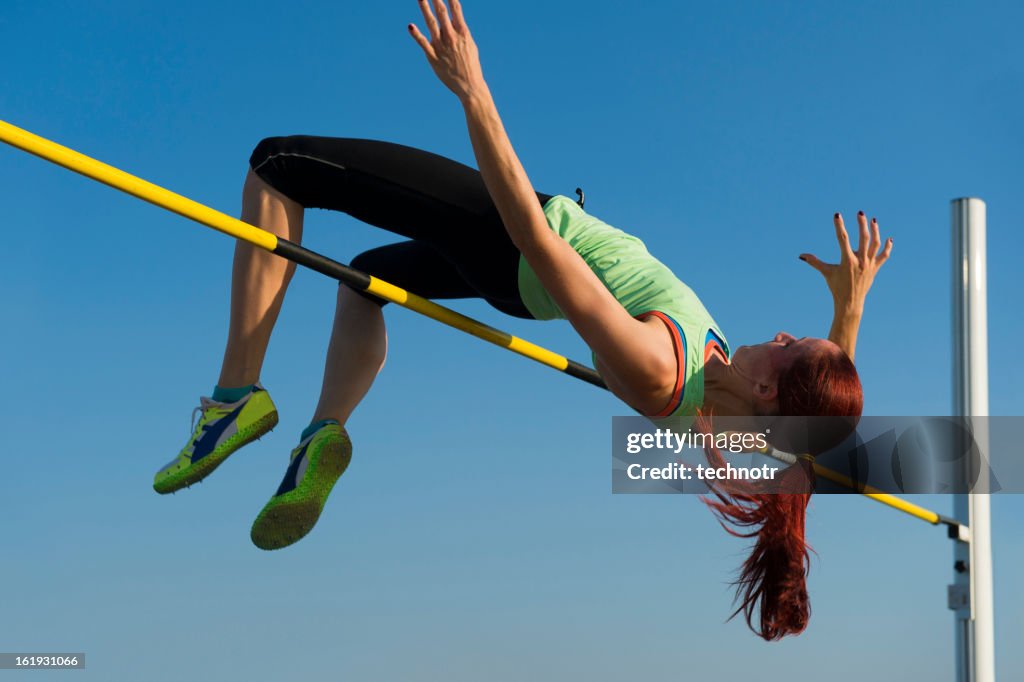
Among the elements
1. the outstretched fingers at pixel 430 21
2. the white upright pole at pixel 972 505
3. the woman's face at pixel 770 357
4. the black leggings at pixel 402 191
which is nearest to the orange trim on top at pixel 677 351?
the woman's face at pixel 770 357

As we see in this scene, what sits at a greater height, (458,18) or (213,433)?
(458,18)

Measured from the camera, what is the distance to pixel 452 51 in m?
2.42

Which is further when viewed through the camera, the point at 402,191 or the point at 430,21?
the point at 402,191

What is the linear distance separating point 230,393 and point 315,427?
0.30 meters

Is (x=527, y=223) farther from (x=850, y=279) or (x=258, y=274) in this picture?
(x=850, y=279)

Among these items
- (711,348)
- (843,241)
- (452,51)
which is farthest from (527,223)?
(843,241)

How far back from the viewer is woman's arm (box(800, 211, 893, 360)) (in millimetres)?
3705

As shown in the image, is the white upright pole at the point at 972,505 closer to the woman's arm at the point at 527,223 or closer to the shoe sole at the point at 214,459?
the woman's arm at the point at 527,223

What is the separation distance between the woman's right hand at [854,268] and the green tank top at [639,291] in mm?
786

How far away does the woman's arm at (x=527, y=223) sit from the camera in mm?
2428

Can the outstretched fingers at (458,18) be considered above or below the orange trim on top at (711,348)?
above

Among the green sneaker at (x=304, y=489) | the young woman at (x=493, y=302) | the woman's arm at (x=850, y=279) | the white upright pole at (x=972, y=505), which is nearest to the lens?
the young woman at (x=493, y=302)

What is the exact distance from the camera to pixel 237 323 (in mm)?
3006

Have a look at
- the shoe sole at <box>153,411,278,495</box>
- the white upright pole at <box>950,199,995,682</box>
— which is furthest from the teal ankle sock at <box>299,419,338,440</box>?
the white upright pole at <box>950,199,995,682</box>
